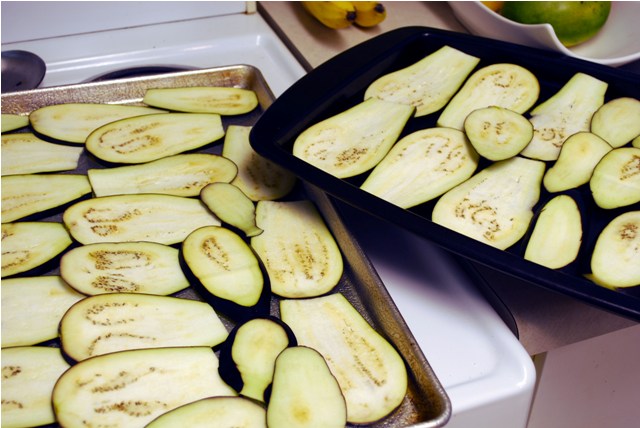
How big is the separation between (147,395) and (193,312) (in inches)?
4.8

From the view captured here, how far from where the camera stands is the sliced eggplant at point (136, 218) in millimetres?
854

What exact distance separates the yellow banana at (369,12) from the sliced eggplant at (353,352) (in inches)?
27.5

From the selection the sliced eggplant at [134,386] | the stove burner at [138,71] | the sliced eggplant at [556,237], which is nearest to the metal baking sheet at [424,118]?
the sliced eggplant at [556,237]

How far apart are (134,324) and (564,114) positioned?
0.67 metres

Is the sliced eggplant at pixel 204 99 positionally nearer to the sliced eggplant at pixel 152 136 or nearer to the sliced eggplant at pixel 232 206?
the sliced eggplant at pixel 152 136

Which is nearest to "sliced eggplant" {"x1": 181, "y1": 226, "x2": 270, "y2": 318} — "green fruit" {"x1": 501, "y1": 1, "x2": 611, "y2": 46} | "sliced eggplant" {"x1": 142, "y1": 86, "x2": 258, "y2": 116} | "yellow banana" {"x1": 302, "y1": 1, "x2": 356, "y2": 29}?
"sliced eggplant" {"x1": 142, "y1": 86, "x2": 258, "y2": 116}

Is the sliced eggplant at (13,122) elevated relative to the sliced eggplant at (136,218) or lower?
lower

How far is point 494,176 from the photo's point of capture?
2.81 feet

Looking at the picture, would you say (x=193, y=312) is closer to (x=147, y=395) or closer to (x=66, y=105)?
(x=147, y=395)

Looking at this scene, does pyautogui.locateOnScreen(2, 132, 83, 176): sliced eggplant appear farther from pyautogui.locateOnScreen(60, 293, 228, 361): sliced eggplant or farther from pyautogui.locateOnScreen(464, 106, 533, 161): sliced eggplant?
pyautogui.locateOnScreen(464, 106, 533, 161): sliced eggplant

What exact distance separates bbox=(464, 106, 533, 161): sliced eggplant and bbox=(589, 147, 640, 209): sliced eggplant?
0.10 metres

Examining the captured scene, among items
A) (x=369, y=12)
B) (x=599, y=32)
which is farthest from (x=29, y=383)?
(x=599, y=32)

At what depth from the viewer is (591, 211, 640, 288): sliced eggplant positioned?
2.35 ft

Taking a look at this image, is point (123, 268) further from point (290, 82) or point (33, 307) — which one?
point (290, 82)
